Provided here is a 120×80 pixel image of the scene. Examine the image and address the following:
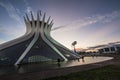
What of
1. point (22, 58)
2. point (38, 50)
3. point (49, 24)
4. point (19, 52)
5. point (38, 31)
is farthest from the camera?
point (49, 24)

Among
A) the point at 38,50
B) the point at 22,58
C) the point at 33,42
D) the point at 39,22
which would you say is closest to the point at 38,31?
the point at 39,22

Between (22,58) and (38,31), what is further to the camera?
(38,31)

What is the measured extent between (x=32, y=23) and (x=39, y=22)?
3144 mm

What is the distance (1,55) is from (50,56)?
648 inches

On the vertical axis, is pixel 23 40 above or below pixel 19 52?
above

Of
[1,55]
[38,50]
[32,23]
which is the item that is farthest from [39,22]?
[1,55]

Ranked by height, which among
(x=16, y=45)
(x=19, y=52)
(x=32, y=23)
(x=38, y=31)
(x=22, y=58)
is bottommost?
(x=22, y=58)

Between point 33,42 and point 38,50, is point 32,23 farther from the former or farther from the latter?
point 38,50

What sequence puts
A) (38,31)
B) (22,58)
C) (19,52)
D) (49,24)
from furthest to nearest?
(49,24)
(38,31)
(19,52)
(22,58)

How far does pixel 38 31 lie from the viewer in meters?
43.8

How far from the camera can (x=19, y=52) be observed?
34.7 metres

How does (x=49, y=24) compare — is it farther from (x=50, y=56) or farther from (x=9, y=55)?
(x=9, y=55)

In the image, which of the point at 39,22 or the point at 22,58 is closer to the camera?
the point at 22,58

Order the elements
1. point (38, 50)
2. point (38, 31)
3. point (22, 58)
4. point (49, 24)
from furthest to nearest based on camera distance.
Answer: point (49, 24) < point (38, 31) < point (38, 50) < point (22, 58)
